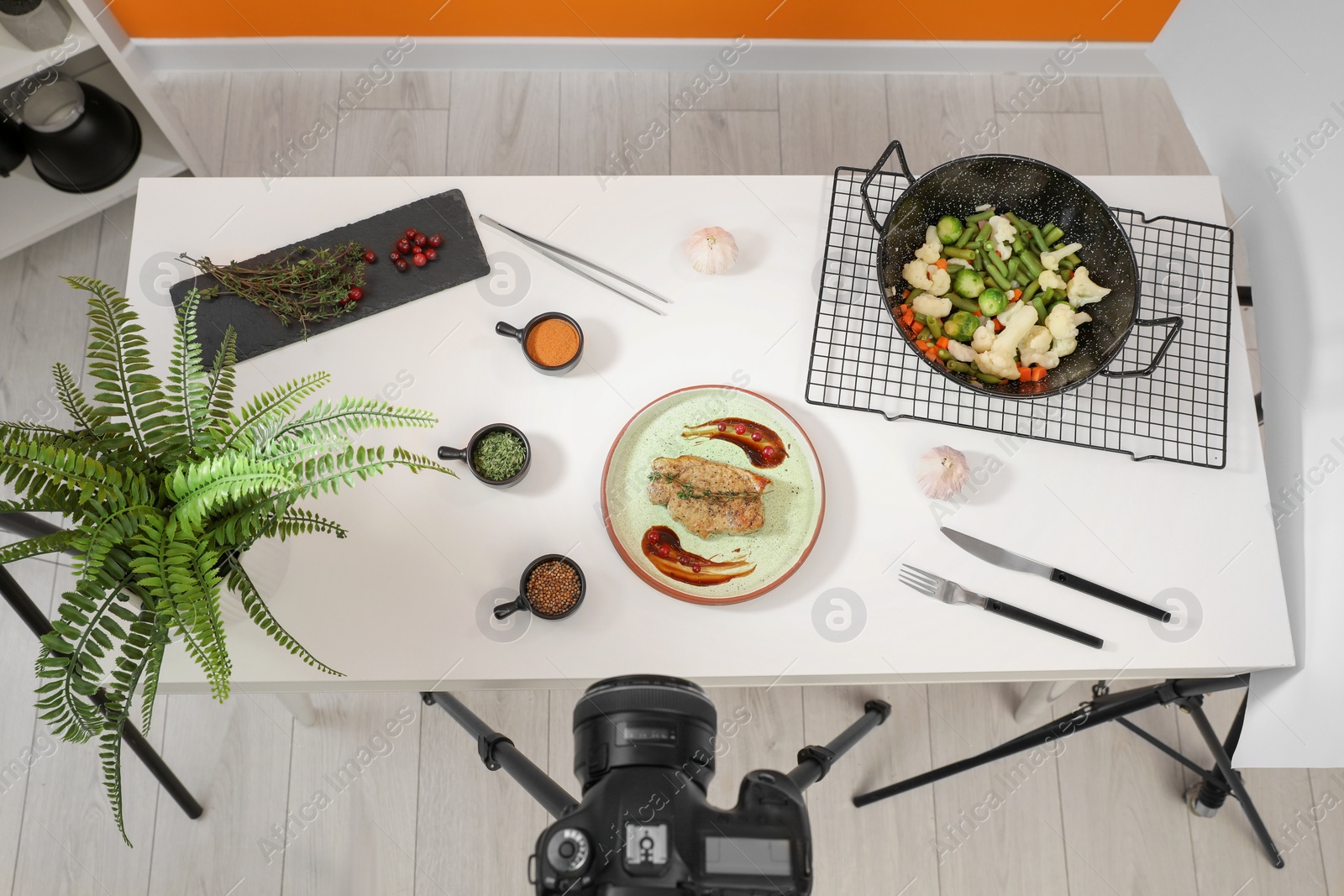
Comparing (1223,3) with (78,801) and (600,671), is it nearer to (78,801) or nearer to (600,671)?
(600,671)

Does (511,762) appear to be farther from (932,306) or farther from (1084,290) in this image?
(1084,290)

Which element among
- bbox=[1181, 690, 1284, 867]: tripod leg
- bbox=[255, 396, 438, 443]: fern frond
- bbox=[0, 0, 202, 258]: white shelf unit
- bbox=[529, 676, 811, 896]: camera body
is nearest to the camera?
bbox=[529, 676, 811, 896]: camera body

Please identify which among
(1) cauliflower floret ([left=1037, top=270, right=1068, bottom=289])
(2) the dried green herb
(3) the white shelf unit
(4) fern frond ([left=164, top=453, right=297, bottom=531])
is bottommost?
(4) fern frond ([left=164, top=453, right=297, bottom=531])

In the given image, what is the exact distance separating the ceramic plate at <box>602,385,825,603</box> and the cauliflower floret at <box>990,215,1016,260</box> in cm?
40

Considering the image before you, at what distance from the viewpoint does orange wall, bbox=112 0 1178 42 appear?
2.13 m

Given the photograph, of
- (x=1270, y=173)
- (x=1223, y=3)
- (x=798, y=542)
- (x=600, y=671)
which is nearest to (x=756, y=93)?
(x=1223, y=3)

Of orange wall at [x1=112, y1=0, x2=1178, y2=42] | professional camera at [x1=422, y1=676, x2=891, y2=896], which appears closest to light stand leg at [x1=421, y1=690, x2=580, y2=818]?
professional camera at [x1=422, y1=676, x2=891, y2=896]

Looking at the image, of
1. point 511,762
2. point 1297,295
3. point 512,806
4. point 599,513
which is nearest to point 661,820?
point 511,762

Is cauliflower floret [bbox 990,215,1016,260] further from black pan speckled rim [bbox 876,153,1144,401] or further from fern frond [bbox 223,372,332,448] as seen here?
fern frond [bbox 223,372,332,448]

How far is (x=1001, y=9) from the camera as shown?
217 cm

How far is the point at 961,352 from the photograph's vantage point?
1253mm

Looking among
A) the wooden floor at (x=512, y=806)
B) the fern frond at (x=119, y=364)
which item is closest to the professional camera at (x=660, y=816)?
the fern frond at (x=119, y=364)

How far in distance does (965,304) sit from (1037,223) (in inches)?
7.3

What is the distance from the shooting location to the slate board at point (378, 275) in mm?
1313
